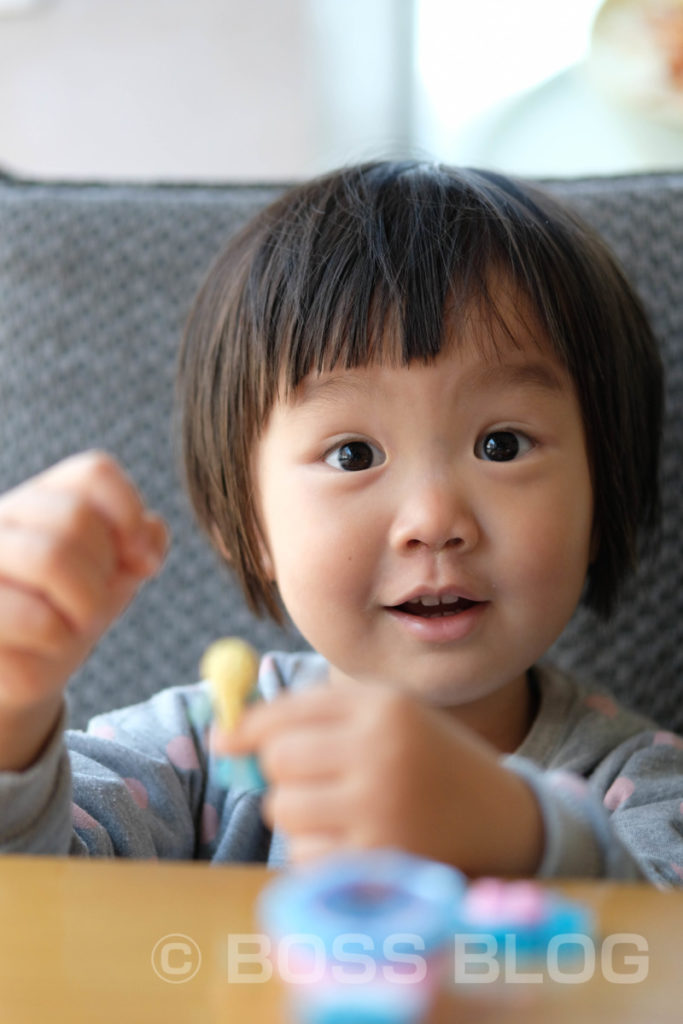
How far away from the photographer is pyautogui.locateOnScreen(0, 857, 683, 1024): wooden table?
32 cm

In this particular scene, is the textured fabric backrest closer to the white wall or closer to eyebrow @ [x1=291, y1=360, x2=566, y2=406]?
eyebrow @ [x1=291, y1=360, x2=566, y2=406]

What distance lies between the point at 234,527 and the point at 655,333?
0.37 meters

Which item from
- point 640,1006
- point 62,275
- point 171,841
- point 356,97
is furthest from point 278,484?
point 356,97

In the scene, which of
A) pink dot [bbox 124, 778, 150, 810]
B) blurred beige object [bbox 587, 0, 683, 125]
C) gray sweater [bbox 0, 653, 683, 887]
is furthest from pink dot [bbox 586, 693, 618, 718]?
blurred beige object [bbox 587, 0, 683, 125]

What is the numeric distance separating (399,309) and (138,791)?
343mm

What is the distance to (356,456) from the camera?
71 cm

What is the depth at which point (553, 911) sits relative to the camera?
349 millimetres

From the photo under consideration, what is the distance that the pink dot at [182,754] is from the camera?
779mm

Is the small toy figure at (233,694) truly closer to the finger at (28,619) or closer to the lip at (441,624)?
the finger at (28,619)

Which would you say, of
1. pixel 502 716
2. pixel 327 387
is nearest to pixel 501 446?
pixel 327 387

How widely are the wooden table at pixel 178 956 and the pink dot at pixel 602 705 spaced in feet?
1.42

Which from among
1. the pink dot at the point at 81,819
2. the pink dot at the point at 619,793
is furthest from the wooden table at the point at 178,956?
the pink dot at the point at 619,793

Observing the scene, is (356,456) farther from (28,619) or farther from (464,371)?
(28,619)

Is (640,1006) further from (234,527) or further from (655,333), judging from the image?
(655,333)
